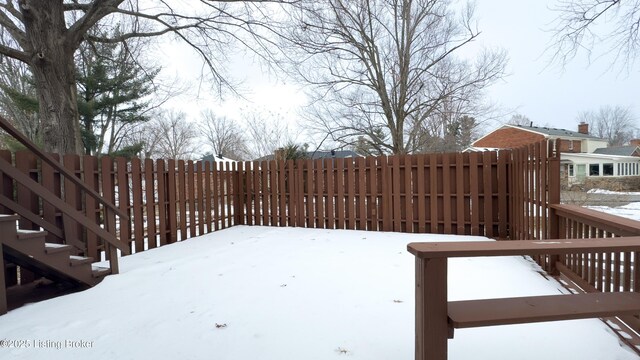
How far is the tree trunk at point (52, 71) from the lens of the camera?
5207mm

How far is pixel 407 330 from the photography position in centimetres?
255

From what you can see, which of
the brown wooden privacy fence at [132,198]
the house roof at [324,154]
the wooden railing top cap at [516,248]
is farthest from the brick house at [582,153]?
the wooden railing top cap at [516,248]

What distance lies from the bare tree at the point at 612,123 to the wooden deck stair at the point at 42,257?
59.6 meters

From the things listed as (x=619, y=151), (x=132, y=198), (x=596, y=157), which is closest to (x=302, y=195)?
(x=132, y=198)

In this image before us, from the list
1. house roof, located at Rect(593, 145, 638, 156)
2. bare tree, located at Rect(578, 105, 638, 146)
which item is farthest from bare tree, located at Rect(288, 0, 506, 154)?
bare tree, located at Rect(578, 105, 638, 146)

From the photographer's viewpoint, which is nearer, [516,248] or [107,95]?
[516,248]

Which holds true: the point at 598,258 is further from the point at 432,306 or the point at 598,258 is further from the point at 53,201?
the point at 53,201

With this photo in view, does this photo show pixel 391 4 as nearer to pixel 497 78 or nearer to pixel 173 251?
pixel 497 78

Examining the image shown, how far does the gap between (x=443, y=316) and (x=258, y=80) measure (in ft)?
31.4

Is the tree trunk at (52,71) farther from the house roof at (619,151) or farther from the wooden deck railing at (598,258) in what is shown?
the house roof at (619,151)

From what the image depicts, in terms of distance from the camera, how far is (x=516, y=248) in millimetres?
1569

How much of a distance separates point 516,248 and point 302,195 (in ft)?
20.5

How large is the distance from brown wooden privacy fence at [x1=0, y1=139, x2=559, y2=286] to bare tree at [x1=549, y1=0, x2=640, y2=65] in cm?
292

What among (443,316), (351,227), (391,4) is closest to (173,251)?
(351,227)
